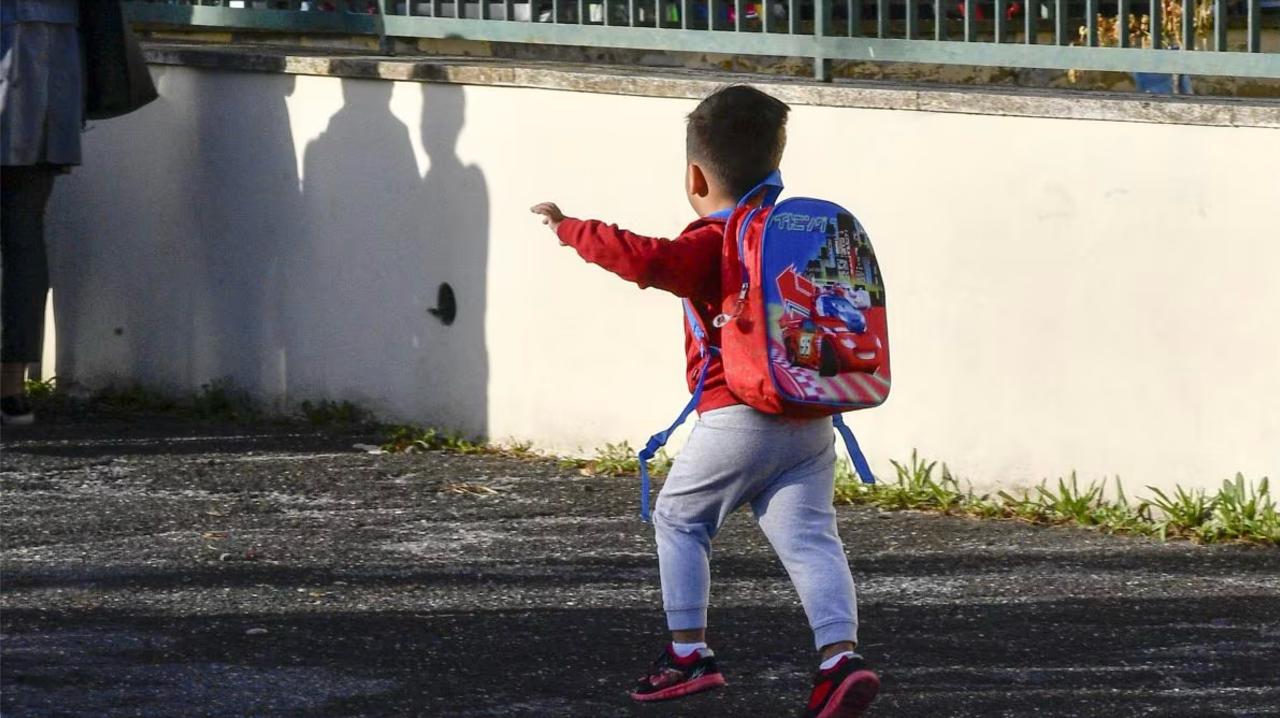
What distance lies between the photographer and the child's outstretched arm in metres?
4.35

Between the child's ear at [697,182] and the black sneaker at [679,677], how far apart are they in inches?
36.8

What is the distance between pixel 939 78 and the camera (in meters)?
7.13

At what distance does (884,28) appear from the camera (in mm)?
6879

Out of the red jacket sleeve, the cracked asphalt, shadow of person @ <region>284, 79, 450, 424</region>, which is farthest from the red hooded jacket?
shadow of person @ <region>284, 79, 450, 424</region>

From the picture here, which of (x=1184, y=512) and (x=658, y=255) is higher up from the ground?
(x=658, y=255)

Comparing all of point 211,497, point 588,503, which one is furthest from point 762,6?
point 211,497

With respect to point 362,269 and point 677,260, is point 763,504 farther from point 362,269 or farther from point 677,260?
point 362,269

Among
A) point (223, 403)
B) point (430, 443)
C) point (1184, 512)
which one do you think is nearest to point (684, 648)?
point (1184, 512)

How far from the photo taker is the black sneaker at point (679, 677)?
4.49 m

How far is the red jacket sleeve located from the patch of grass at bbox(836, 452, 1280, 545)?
2.16 meters

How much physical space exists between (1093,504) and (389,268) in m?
2.75

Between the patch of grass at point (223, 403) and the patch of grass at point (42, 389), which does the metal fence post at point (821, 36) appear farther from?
the patch of grass at point (42, 389)

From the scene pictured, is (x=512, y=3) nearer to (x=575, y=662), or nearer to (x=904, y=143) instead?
(x=904, y=143)

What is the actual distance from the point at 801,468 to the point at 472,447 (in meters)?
3.24
